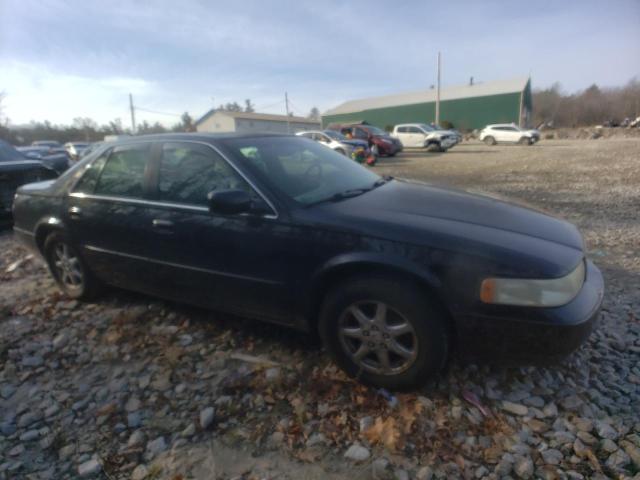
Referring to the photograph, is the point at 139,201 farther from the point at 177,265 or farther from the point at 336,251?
the point at 336,251

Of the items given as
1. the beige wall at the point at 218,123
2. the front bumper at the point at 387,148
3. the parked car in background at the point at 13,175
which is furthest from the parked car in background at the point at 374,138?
the beige wall at the point at 218,123

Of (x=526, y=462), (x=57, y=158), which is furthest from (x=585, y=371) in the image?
(x=57, y=158)

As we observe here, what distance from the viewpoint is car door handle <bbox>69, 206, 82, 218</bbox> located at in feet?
11.3

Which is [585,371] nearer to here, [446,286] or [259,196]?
[446,286]

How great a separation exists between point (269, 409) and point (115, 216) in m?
1.96

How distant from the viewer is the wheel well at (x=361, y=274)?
218cm

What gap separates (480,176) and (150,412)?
11.4m

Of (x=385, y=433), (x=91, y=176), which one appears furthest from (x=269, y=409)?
(x=91, y=176)

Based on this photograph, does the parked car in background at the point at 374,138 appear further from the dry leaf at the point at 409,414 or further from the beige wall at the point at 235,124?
the beige wall at the point at 235,124

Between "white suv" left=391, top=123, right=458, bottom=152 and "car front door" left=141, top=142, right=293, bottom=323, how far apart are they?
21.0 m

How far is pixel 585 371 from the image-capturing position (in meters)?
2.54

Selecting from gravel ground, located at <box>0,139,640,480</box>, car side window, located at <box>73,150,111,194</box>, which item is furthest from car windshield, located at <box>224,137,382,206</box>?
car side window, located at <box>73,150,111,194</box>

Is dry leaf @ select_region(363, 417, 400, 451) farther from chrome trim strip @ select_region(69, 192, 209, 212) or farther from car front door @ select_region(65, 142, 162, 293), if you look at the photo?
car front door @ select_region(65, 142, 162, 293)

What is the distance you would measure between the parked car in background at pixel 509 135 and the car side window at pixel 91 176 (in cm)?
2680
